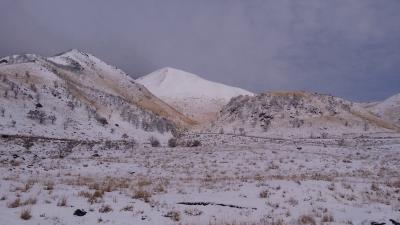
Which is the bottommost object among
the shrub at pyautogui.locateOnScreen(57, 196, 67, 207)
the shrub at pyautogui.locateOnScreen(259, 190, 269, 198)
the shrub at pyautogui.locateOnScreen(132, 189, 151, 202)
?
the shrub at pyautogui.locateOnScreen(57, 196, 67, 207)

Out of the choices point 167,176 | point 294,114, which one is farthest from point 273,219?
point 294,114

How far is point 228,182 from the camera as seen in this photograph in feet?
72.1

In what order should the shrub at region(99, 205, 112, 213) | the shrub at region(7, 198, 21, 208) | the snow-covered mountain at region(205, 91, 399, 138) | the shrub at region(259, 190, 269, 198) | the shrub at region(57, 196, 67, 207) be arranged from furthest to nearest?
the snow-covered mountain at region(205, 91, 399, 138)
the shrub at region(259, 190, 269, 198)
the shrub at region(57, 196, 67, 207)
the shrub at region(99, 205, 112, 213)
the shrub at region(7, 198, 21, 208)

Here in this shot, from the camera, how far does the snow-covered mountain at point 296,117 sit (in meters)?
81.6

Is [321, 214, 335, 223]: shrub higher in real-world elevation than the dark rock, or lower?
higher

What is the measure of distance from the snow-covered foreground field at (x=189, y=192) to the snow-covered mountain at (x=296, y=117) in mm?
47681

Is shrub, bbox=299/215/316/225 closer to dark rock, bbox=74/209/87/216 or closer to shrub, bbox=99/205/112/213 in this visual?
shrub, bbox=99/205/112/213

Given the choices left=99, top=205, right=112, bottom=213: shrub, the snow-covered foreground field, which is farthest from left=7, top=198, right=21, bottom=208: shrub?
left=99, top=205, right=112, bottom=213: shrub

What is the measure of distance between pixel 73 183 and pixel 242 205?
8.36 m

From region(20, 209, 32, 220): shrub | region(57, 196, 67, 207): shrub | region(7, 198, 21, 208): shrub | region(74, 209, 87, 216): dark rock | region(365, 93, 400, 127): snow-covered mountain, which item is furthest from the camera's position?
region(365, 93, 400, 127): snow-covered mountain

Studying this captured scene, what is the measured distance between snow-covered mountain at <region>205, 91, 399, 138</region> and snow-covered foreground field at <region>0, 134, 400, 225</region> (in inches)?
1877

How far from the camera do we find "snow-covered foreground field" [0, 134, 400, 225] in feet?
46.0

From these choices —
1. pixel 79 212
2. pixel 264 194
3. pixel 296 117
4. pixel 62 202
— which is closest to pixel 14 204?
pixel 62 202

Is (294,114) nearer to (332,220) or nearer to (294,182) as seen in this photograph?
(294,182)
